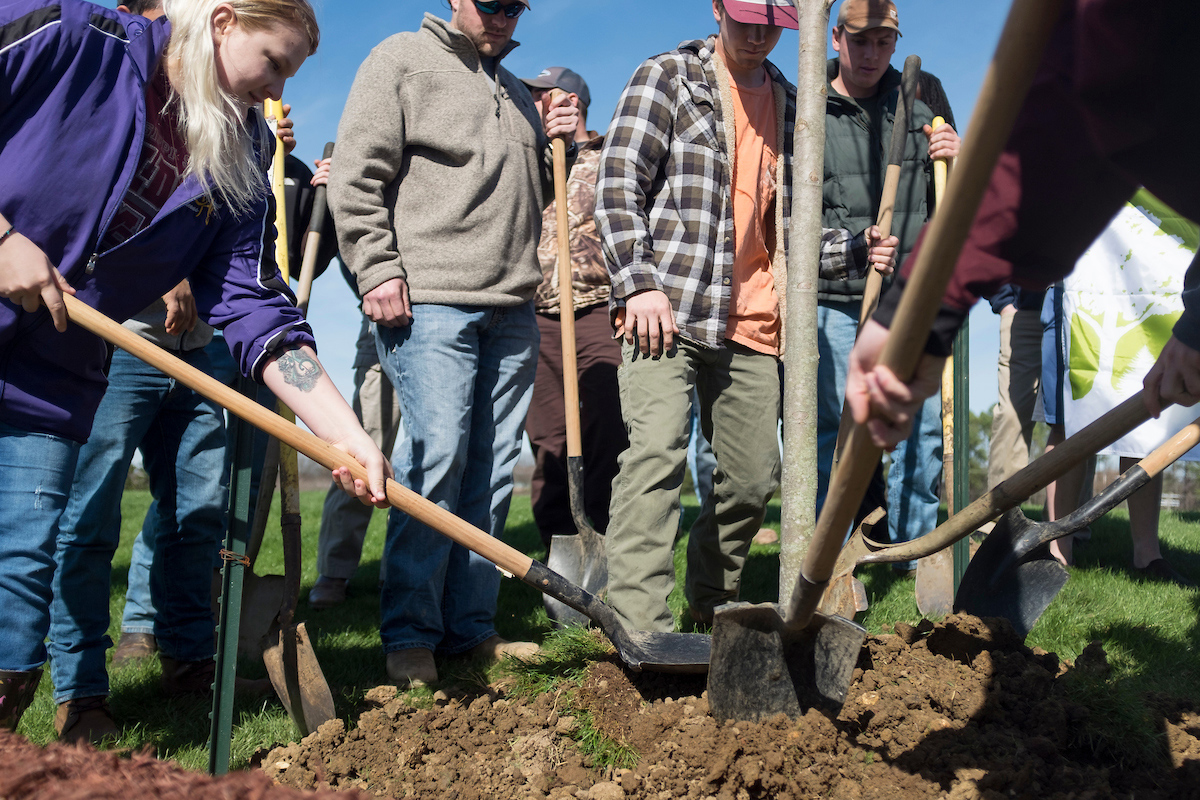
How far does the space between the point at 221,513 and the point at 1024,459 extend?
179 inches

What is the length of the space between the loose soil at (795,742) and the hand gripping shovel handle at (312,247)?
2.32 metres

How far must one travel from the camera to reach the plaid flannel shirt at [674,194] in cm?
326

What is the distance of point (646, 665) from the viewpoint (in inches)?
101

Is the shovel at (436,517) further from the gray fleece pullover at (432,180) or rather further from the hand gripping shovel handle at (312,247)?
the hand gripping shovel handle at (312,247)

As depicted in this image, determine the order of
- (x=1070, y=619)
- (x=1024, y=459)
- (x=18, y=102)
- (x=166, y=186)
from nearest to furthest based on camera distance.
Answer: (x=18, y=102) < (x=166, y=186) < (x=1070, y=619) < (x=1024, y=459)

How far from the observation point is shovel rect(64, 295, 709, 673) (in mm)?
2162

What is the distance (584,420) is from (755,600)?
140 cm

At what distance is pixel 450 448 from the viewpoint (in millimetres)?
3244

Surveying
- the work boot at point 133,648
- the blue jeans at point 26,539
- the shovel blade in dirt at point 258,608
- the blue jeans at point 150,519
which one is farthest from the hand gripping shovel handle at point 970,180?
the work boot at point 133,648

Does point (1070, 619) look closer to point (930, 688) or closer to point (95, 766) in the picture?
point (930, 688)

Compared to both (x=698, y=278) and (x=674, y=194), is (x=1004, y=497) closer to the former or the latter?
(x=698, y=278)

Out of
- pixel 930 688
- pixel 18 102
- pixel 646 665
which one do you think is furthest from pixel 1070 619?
pixel 18 102

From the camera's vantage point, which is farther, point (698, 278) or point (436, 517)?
point (698, 278)

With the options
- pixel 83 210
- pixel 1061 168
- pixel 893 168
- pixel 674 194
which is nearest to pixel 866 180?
pixel 893 168
